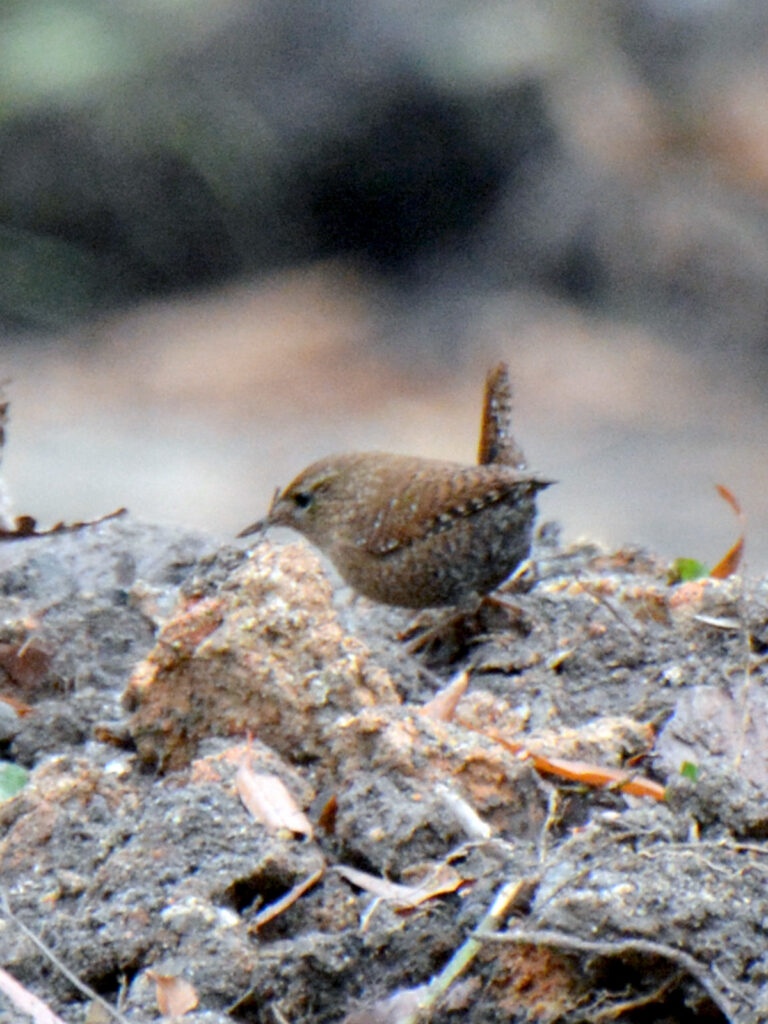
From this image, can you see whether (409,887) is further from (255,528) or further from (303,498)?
(303,498)

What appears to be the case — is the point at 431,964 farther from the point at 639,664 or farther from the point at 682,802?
the point at 639,664

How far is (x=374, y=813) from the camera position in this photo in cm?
224

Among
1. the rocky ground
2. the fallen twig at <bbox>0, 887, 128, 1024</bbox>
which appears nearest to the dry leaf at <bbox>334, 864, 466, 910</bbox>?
the rocky ground

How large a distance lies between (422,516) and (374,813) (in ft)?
7.25

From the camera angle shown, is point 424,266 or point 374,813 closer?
point 374,813

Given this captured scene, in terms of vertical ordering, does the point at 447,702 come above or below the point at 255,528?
above

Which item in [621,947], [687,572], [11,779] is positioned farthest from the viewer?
[687,572]

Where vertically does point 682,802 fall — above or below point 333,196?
below

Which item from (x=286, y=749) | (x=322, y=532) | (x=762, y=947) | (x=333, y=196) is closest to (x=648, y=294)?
(x=333, y=196)

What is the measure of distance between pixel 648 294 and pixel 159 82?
4379mm

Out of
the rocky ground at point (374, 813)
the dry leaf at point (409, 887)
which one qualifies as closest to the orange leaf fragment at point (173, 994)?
the rocky ground at point (374, 813)

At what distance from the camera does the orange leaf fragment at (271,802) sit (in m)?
2.25

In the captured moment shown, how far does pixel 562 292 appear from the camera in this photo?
9.77 m

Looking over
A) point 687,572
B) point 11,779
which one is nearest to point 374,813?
point 11,779
